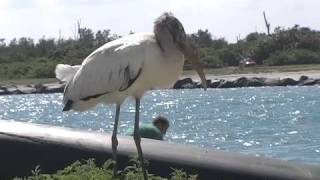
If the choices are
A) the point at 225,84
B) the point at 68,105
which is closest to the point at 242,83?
the point at 225,84

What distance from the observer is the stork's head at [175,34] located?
636cm

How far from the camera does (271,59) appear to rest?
73750mm

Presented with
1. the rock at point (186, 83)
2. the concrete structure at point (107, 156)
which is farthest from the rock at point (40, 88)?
the concrete structure at point (107, 156)

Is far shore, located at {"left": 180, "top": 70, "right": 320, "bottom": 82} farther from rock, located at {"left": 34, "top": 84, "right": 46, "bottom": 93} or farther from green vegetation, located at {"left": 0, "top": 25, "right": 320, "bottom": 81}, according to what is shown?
rock, located at {"left": 34, "top": 84, "right": 46, "bottom": 93}

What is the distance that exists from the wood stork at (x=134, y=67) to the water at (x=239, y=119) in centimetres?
245

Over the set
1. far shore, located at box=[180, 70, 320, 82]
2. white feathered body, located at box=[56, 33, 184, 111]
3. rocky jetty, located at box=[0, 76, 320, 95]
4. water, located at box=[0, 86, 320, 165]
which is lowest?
water, located at box=[0, 86, 320, 165]

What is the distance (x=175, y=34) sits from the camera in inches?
250

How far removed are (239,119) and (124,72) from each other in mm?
25653

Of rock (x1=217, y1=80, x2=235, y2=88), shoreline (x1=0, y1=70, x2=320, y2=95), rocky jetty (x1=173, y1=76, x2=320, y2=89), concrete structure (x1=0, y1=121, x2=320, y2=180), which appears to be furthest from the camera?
rock (x1=217, y1=80, x2=235, y2=88)

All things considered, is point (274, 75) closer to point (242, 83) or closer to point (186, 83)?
point (242, 83)

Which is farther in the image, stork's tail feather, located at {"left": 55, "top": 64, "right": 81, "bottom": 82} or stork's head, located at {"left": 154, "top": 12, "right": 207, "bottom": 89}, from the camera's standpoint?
stork's tail feather, located at {"left": 55, "top": 64, "right": 81, "bottom": 82}

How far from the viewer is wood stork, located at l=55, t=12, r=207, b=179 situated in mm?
6391

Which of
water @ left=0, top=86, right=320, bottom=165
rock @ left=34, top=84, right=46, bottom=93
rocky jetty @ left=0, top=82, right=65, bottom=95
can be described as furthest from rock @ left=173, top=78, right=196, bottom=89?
rock @ left=34, top=84, right=46, bottom=93

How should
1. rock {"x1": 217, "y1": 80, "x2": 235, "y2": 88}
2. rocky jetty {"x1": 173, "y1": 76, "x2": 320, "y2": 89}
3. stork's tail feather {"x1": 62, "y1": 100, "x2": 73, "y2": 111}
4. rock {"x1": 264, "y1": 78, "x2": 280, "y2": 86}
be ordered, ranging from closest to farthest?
stork's tail feather {"x1": 62, "y1": 100, "x2": 73, "y2": 111} < rocky jetty {"x1": 173, "y1": 76, "x2": 320, "y2": 89} < rock {"x1": 264, "y1": 78, "x2": 280, "y2": 86} < rock {"x1": 217, "y1": 80, "x2": 235, "y2": 88}
